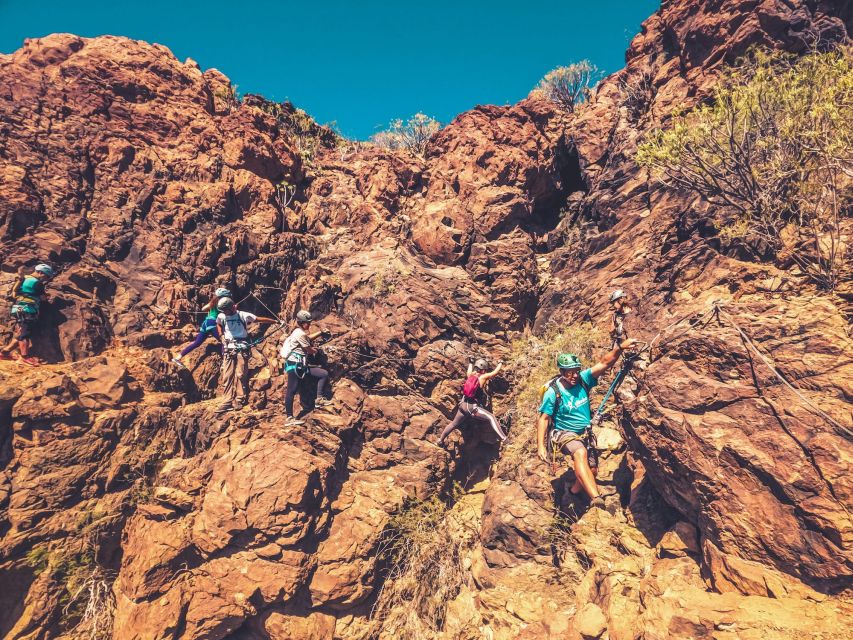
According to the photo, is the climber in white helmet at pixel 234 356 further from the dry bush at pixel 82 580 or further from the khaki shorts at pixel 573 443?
the khaki shorts at pixel 573 443

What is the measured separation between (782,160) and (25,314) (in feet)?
44.3

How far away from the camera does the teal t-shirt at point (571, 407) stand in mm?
5648

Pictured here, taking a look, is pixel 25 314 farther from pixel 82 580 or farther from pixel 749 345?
pixel 749 345

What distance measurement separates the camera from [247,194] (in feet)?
35.2

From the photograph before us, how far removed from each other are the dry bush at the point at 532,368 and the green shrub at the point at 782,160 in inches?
123

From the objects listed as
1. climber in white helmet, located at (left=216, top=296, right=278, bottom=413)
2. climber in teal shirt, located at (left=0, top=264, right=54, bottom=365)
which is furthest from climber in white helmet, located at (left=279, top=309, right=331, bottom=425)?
climber in teal shirt, located at (left=0, top=264, right=54, bottom=365)

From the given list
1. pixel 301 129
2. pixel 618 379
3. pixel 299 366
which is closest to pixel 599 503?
pixel 618 379

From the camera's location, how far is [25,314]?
22.9 ft

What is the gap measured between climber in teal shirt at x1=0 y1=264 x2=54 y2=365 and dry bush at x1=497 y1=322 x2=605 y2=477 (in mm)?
9313

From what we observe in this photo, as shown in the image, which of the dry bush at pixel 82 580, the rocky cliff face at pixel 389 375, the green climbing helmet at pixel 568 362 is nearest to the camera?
the rocky cliff face at pixel 389 375

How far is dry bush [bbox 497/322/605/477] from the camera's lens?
7.35 meters

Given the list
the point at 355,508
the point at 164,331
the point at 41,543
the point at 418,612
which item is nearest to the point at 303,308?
the point at 164,331

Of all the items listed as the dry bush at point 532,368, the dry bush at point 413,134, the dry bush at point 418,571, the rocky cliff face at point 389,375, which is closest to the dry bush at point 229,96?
the rocky cliff face at point 389,375

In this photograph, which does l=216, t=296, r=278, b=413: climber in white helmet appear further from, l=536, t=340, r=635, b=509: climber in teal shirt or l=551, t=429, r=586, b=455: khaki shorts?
l=551, t=429, r=586, b=455: khaki shorts
